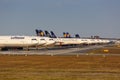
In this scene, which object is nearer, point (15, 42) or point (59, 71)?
point (59, 71)

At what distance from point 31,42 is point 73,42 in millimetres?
84878

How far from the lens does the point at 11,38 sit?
107 metres

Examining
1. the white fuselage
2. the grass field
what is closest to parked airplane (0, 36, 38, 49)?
the white fuselage

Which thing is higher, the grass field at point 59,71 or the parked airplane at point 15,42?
the parked airplane at point 15,42

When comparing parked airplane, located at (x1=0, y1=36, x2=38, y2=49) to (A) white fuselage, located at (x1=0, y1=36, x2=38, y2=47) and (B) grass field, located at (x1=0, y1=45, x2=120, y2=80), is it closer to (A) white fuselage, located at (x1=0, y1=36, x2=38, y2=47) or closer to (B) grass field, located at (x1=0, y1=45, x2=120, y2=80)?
(A) white fuselage, located at (x1=0, y1=36, x2=38, y2=47)

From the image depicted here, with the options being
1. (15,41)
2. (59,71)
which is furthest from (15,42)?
(59,71)

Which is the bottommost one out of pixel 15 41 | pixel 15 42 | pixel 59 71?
pixel 59 71

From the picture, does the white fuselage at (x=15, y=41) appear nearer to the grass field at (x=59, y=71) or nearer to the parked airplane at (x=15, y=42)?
the parked airplane at (x=15, y=42)

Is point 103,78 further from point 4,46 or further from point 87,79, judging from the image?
point 4,46

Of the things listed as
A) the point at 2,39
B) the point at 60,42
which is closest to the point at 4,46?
the point at 2,39

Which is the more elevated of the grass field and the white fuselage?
the white fuselage

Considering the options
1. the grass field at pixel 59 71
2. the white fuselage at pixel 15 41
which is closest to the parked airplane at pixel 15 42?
the white fuselage at pixel 15 41

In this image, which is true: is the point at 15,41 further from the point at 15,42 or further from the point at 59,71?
the point at 59,71

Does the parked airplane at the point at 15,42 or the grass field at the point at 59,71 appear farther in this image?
the parked airplane at the point at 15,42
